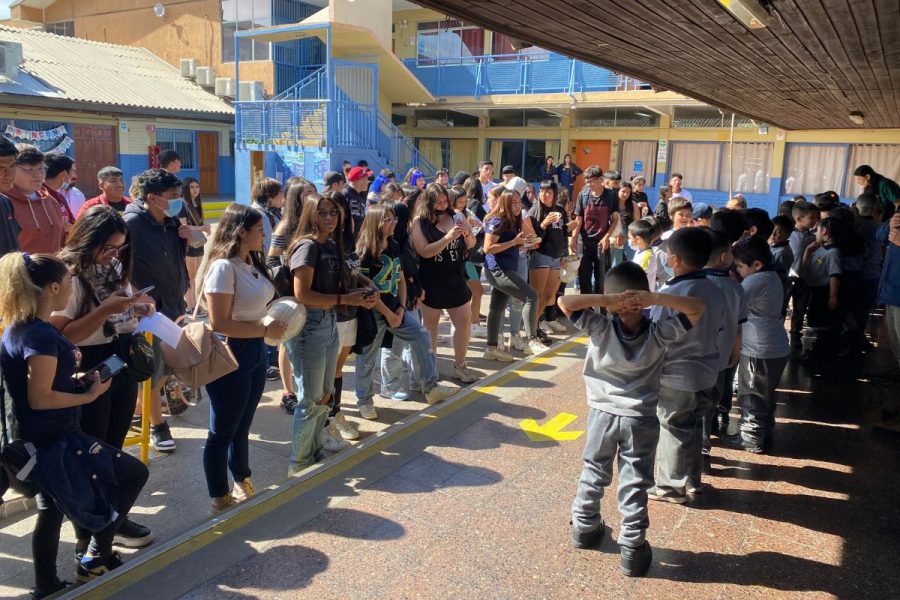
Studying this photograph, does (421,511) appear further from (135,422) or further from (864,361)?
(864,361)

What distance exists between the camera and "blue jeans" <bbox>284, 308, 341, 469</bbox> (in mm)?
4398

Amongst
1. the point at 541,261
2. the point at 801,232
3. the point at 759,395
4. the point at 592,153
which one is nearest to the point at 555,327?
the point at 541,261

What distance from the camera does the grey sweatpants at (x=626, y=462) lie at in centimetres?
340

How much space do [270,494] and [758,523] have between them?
2.95 meters

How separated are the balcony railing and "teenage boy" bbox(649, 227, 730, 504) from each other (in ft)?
45.9

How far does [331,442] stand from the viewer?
Answer: 4859mm

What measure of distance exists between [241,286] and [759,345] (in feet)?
12.2

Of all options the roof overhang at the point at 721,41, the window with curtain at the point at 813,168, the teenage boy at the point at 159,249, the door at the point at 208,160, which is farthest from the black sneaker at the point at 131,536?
the door at the point at 208,160

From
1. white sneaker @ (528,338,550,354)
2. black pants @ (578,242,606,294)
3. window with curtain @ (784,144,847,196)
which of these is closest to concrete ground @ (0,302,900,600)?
white sneaker @ (528,338,550,354)

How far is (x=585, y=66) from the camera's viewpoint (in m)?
17.6

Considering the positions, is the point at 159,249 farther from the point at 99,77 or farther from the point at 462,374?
the point at 99,77

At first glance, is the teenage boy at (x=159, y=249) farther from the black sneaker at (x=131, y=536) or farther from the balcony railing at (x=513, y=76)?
the balcony railing at (x=513, y=76)

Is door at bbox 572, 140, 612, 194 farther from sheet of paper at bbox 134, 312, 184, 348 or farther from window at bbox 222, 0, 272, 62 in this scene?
sheet of paper at bbox 134, 312, 184, 348

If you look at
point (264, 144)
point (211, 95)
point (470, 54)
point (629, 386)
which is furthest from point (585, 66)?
point (629, 386)
